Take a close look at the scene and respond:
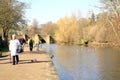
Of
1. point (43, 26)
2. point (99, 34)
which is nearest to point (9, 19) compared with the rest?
point (99, 34)

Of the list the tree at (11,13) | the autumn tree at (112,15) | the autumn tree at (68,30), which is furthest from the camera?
the autumn tree at (68,30)

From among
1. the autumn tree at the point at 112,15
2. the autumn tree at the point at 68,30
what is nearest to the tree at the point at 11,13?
the autumn tree at the point at 112,15

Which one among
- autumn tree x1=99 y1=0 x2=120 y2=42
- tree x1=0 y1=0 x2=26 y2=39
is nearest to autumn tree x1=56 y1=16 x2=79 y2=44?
autumn tree x1=99 y1=0 x2=120 y2=42

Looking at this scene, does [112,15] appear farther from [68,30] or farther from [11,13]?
[68,30]

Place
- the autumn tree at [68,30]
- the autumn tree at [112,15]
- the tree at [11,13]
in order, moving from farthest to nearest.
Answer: the autumn tree at [68,30] < the autumn tree at [112,15] < the tree at [11,13]

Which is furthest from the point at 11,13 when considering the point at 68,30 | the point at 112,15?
the point at 68,30

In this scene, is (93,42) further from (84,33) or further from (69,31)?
(69,31)

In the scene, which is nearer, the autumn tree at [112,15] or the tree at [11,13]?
the tree at [11,13]

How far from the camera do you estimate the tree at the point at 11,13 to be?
1645 inches

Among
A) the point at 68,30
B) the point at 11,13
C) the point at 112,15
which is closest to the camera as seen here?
the point at 11,13

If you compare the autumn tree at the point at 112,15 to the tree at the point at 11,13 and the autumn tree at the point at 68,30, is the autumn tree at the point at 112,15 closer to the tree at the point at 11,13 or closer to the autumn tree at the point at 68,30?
the tree at the point at 11,13

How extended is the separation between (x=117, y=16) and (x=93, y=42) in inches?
1296

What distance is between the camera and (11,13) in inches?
1775

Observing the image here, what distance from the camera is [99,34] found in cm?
7425
